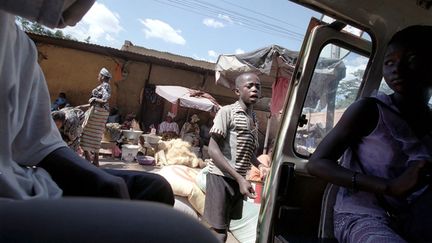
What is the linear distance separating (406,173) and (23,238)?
1.48m

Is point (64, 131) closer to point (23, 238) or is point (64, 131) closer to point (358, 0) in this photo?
point (358, 0)


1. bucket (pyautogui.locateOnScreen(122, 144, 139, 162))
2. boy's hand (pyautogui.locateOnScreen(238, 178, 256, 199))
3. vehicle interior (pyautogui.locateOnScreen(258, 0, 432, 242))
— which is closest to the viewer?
vehicle interior (pyautogui.locateOnScreen(258, 0, 432, 242))

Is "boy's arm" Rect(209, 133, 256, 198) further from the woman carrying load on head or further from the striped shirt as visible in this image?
the woman carrying load on head

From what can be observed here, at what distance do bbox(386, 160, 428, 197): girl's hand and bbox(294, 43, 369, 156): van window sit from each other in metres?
1.19

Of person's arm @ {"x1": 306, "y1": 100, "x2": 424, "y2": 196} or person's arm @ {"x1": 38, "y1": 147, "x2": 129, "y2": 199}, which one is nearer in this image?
person's arm @ {"x1": 38, "y1": 147, "x2": 129, "y2": 199}

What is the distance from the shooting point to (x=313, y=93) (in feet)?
8.82

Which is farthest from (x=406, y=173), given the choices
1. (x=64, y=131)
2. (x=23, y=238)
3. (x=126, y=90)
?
(x=126, y=90)

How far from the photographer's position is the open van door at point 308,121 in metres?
2.33

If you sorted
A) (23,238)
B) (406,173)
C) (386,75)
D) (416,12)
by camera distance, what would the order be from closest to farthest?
(23,238), (406,173), (386,75), (416,12)

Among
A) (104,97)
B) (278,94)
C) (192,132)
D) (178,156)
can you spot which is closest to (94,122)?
(104,97)

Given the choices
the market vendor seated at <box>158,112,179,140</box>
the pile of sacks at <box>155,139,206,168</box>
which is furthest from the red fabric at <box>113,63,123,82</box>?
the pile of sacks at <box>155,139,206,168</box>

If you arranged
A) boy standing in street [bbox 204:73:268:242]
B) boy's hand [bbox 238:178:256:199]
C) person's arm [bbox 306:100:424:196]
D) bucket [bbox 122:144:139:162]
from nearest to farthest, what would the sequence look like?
person's arm [bbox 306:100:424:196], boy's hand [bbox 238:178:256:199], boy standing in street [bbox 204:73:268:242], bucket [bbox 122:144:139:162]

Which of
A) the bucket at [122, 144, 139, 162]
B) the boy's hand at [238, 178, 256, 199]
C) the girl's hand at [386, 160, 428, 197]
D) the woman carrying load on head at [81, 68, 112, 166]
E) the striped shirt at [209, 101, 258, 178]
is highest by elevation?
the girl's hand at [386, 160, 428, 197]

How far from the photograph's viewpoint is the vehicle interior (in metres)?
2.30
